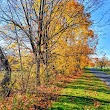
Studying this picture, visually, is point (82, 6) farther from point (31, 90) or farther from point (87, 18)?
point (31, 90)

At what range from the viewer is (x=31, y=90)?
1625 cm

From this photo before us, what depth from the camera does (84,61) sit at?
1613 inches

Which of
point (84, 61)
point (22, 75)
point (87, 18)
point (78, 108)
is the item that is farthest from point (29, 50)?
point (84, 61)

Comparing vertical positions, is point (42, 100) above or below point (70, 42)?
below

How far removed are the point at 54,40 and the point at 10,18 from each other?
579 cm

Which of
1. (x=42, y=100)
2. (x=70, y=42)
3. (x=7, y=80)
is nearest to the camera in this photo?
(x=42, y=100)

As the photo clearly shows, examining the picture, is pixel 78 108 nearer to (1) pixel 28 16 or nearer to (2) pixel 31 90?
(2) pixel 31 90

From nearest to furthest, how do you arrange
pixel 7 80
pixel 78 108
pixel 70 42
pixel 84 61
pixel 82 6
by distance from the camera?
pixel 78 108
pixel 7 80
pixel 82 6
pixel 70 42
pixel 84 61

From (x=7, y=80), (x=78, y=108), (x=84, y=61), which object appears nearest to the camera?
(x=78, y=108)

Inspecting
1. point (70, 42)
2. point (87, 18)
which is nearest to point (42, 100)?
point (87, 18)

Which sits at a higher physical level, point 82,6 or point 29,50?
point 82,6

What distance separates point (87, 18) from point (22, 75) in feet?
26.0

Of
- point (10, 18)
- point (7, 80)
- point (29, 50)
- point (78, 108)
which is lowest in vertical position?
point (78, 108)

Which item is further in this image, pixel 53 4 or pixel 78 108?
pixel 53 4
